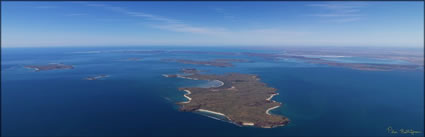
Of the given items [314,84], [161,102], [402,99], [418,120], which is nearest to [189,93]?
[161,102]
